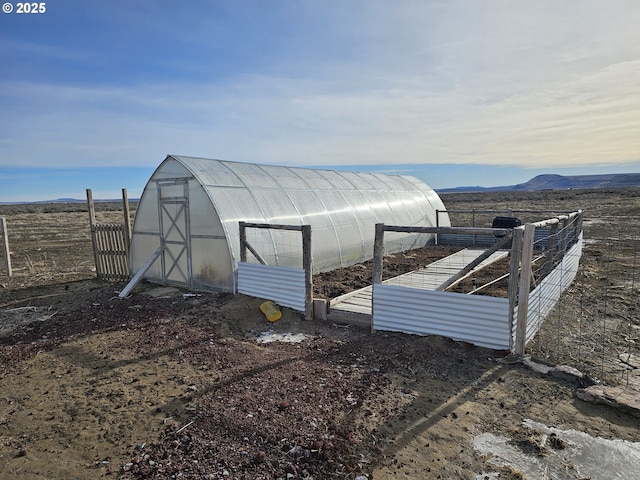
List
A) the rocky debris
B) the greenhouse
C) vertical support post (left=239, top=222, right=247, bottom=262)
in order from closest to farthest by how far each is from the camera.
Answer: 1. the rocky debris
2. vertical support post (left=239, top=222, right=247, bottom=262)
3. the greenhouse

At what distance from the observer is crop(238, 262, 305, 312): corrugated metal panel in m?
8.04

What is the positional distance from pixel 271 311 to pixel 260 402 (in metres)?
3.27

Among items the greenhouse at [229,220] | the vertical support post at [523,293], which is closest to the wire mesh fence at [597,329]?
the vertical support post at [523,293]

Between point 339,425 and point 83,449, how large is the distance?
8.49 feet

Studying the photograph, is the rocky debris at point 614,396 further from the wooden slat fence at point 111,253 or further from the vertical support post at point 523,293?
the wooden slat fence at point 111,253

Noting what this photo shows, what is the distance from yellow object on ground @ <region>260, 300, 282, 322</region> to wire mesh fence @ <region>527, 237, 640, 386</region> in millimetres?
4434

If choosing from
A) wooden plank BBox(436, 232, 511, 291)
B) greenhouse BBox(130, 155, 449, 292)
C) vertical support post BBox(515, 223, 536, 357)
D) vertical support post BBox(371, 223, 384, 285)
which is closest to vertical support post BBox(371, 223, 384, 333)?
vertical support post BBox(371, 223, 384, 285)

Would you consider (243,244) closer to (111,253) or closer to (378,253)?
(378,253)

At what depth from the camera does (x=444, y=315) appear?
20.6 ft

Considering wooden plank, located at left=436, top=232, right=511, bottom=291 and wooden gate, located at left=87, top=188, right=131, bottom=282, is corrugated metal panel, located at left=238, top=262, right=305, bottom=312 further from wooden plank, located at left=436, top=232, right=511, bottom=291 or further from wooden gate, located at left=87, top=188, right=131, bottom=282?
wooden gate, located at left=87, top=188, right=131, bottom=282

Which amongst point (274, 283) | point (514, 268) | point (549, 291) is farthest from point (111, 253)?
point (549, 291)

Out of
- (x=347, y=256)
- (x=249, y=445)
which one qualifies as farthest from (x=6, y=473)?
(x=347, y=256)

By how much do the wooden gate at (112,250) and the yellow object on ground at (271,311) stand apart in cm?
566

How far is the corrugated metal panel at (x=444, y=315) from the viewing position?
5.88 meters
